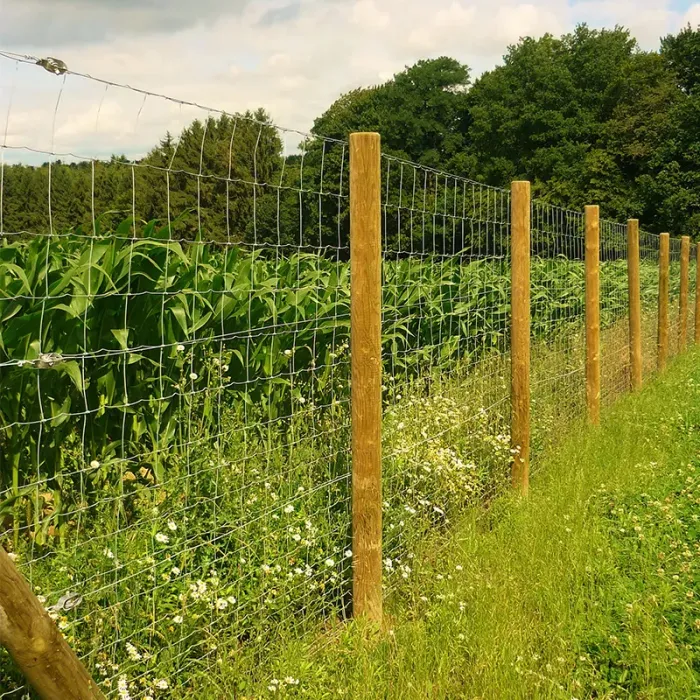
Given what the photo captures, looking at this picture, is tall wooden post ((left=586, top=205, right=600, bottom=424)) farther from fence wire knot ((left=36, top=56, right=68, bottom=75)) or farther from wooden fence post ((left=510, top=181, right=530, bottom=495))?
fence wire knot ((left=36, top=56, right=68, bottom=75))

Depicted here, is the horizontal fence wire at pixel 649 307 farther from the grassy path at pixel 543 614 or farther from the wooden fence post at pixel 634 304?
the grassy path at pixel 543 614

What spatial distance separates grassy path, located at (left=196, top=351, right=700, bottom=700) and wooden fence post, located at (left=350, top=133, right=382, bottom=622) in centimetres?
24

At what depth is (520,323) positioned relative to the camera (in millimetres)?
5156

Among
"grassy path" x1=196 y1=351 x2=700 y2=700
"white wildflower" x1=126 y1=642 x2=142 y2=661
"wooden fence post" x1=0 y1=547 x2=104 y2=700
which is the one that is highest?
"wooden fence post" x1=0 y1=547 x2=104 y2=700

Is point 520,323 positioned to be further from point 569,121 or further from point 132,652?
point 569,121

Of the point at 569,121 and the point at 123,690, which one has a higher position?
the point at 569,121

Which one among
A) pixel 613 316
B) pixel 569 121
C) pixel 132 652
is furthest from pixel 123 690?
pixel 569 121

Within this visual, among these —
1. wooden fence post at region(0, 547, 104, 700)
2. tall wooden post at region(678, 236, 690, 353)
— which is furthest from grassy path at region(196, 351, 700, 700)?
tall wooden post at region(678, 236, 690, 353)

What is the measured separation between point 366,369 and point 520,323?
2180mm

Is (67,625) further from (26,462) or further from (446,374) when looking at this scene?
(446,374)

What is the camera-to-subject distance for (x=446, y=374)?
6184 millimetres

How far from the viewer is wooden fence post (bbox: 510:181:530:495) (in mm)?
5148

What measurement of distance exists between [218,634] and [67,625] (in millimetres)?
695

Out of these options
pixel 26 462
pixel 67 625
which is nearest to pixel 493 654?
pixel 67 625
